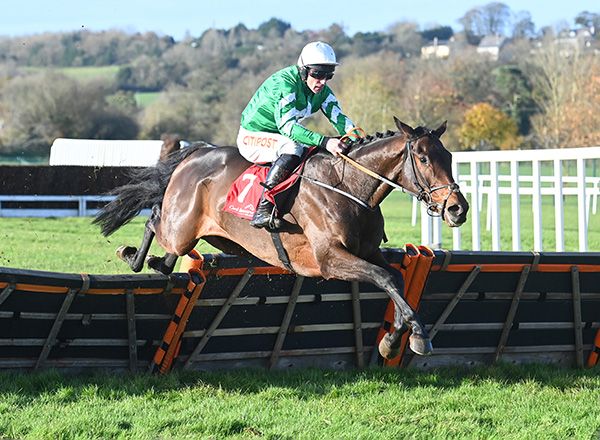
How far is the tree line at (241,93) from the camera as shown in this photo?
45469 millimetres

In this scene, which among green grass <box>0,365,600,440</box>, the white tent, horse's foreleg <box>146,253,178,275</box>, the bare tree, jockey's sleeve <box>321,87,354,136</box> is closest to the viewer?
green grass <box>0,365,600,440</box>

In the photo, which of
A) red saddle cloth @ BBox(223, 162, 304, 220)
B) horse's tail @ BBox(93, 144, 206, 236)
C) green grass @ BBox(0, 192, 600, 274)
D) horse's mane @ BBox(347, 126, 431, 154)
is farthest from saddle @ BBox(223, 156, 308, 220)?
green grass @ BBox(0, 192, 600, 274)

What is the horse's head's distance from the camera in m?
5.97

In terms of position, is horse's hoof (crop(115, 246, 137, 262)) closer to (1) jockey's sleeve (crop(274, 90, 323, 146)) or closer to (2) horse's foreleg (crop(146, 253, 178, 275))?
(2) horse's foreleg (crop(146, 253, 178, 275))

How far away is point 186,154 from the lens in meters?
8.09

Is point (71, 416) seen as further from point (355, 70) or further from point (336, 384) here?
point (355, 70)

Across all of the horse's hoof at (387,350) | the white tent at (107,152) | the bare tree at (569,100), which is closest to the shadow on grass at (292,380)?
the horse's hoof at (387,350)

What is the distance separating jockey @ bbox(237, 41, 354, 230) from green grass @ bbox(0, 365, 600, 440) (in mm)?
1210

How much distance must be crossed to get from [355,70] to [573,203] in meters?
33.0

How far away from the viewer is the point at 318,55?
22.0 feet

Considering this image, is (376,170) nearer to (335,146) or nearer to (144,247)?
(335,146)

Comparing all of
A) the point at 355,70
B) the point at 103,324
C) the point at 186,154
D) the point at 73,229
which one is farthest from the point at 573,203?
the point at 355,70

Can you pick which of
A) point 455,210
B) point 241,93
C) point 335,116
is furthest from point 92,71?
point 455,210

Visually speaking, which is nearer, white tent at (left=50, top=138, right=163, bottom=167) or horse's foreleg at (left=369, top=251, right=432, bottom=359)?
horse's foreleg at (left=369, top=251, right=432, bottom=359)
